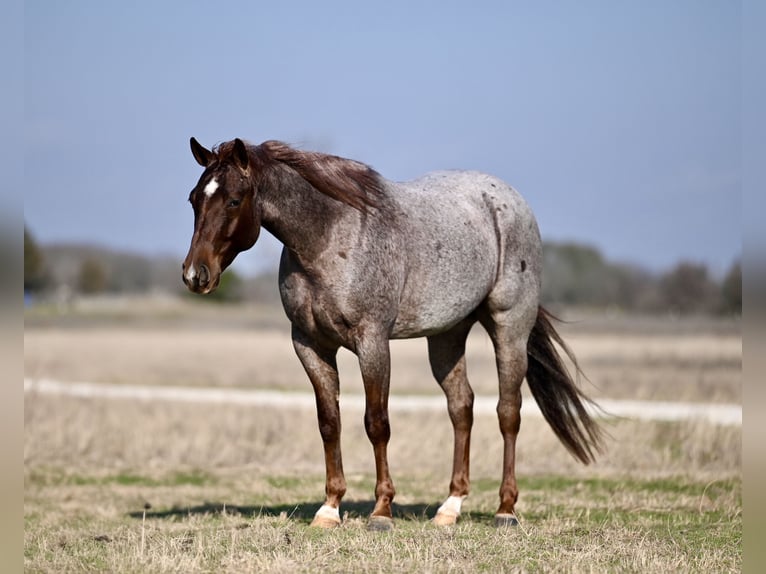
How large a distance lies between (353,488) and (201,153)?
5745 mm

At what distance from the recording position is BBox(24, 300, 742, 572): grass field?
708cm

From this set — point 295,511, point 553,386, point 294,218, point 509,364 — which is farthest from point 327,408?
point 553,386

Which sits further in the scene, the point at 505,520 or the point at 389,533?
the point at 505,520

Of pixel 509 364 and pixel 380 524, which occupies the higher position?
pixel 509 364

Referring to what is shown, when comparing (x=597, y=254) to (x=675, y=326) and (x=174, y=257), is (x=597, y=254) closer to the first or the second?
(x=174, y=257)

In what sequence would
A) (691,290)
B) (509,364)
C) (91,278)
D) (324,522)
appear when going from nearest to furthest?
(324,522), (509,364), (691,290), (91,278)

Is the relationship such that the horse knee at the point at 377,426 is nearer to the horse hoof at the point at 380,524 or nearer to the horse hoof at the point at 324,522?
the horse hoof at the point at 380,524

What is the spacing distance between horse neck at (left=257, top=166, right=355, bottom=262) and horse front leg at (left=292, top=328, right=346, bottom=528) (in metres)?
0.79

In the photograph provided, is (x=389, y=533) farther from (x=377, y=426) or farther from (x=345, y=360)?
(x=345, y=360)

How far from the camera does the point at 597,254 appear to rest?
132500mm

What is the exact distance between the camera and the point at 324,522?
8.33m

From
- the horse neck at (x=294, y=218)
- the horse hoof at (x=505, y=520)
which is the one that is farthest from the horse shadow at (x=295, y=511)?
the horse neck at (x=294, y=218)

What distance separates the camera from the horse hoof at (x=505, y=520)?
8.83 meters

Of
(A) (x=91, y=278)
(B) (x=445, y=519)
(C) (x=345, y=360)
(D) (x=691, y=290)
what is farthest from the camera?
(A) (x=91, y=278)
